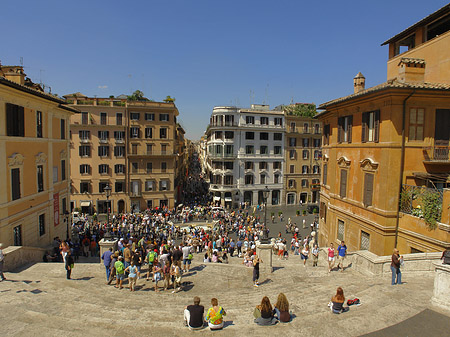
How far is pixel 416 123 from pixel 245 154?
115 ft

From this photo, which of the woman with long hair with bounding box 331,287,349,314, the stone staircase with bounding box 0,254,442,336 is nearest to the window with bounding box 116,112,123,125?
the stone staircase with bounding box 0,254,442,336

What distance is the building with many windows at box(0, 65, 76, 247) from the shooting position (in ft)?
52.8

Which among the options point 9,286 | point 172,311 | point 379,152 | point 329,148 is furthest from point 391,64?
point 9,286

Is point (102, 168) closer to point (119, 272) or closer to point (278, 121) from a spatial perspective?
point (278, 121)

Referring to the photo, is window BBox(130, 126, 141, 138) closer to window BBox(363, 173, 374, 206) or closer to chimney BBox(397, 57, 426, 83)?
window BBox(363, 173, 374, 206)

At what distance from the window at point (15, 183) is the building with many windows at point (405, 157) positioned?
2005cm

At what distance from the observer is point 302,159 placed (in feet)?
173

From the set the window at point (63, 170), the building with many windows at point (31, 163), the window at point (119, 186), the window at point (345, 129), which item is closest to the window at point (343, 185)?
the window at point (345, 129)

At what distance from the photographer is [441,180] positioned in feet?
50.7

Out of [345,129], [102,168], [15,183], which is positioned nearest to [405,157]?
[345,129]

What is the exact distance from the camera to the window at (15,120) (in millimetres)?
16359

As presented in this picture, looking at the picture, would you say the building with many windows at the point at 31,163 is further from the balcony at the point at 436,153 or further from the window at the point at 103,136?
the balcony at the point at 436,153

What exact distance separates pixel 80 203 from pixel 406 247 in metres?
40.5

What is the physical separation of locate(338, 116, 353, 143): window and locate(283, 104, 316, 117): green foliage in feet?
110
